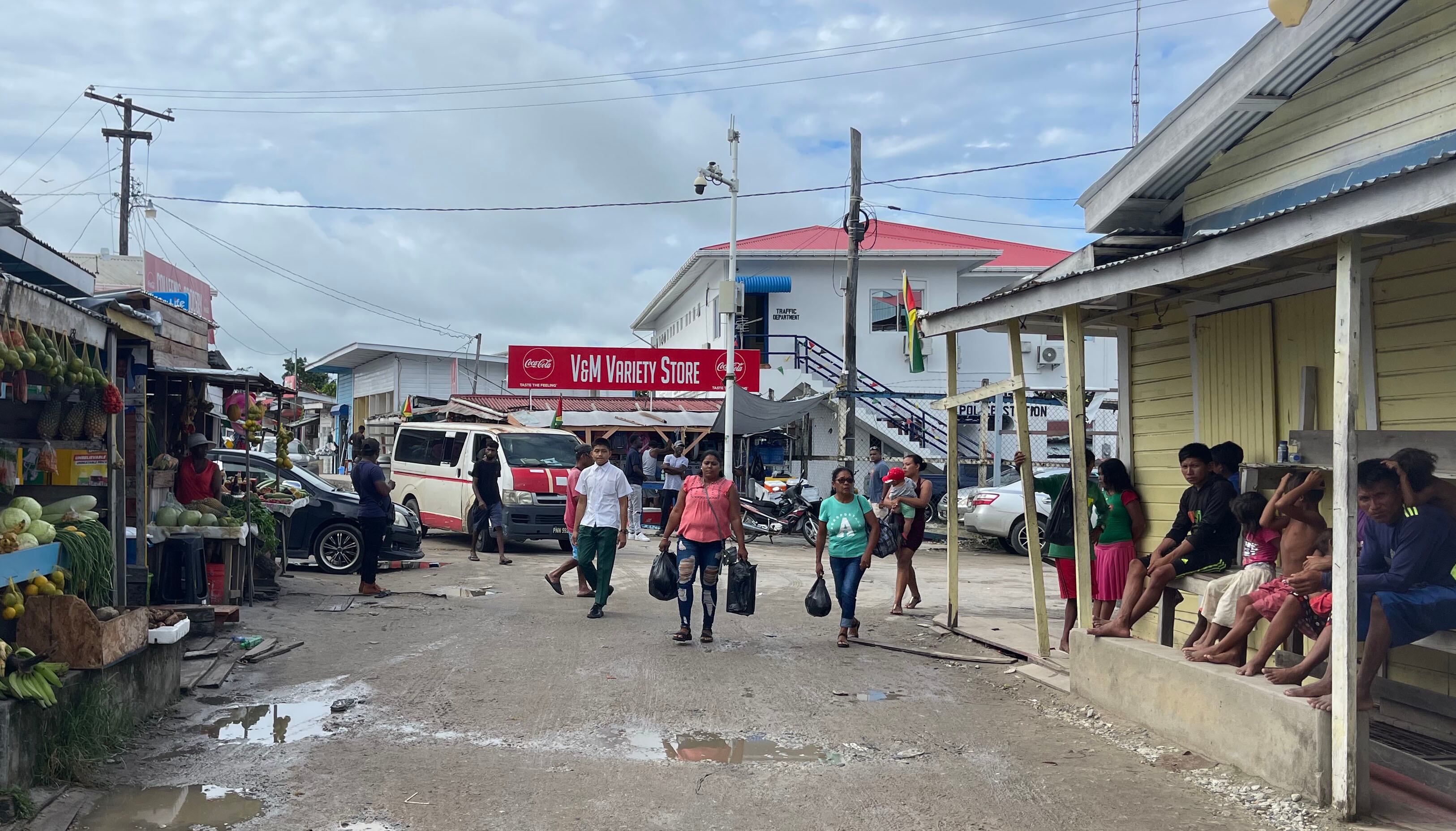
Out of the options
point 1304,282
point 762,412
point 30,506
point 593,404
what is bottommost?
point 30,506

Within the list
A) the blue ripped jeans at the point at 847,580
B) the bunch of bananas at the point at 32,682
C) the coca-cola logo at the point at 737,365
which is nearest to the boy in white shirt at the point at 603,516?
the blue ripped jeans at the point at 847,580

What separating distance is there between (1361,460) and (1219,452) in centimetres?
170

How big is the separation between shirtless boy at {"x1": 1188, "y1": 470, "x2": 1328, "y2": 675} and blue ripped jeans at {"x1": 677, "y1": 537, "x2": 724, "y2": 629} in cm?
419

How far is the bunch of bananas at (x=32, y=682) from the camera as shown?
16.7 ft

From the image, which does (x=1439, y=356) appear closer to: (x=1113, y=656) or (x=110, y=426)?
(x=1113, y=656)

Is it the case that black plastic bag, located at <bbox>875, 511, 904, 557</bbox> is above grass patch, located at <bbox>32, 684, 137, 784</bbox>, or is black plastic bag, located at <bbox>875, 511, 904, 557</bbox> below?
above

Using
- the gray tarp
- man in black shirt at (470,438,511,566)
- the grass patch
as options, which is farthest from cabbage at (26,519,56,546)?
the gray tarp

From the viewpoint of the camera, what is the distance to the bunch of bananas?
5098 mm

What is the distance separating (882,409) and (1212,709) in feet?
69.7

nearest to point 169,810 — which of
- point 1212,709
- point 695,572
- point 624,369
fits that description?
point 695,572

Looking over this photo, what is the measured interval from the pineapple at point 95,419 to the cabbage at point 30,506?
4.05 ft

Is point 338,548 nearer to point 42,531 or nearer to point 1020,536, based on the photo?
point 42,531

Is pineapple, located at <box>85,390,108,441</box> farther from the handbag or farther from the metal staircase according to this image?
the metal staircase

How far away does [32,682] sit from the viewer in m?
5.22
